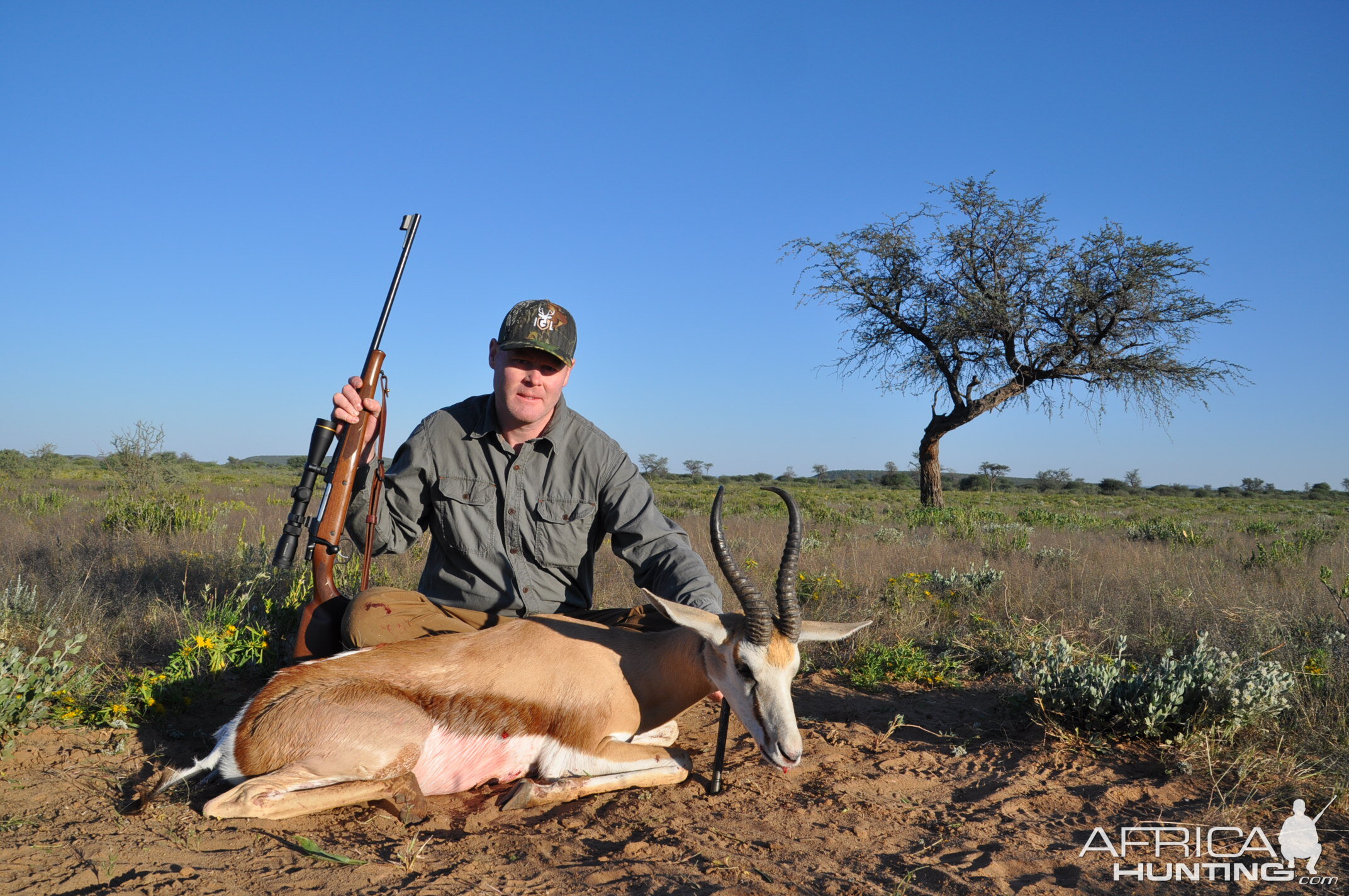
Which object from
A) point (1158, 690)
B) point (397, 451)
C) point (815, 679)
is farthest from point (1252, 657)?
point (397, 451)

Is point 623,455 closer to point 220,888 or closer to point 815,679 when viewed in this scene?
point 815,679

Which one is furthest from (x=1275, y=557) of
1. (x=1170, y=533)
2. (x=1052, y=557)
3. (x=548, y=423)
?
(x=548, y=423)

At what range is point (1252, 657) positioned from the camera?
4.87m

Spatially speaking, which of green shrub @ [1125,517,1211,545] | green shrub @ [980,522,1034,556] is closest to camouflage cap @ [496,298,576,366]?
green shrub @ [980,522,1034,556]

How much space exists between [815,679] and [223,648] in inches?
150

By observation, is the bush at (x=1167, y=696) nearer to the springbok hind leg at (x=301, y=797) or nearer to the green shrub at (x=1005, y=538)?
the springbok hind leg at (x=301, y=797)

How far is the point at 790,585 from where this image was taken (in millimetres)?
3684

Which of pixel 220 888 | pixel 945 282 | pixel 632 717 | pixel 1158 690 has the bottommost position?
pixel 220 888

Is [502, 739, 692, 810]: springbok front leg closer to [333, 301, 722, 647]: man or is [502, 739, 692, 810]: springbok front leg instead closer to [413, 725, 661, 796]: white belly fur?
[413, 725, 661, 796]: white belly fur

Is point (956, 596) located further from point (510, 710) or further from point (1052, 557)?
point (510, 710)

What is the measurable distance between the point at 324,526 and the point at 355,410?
726 mm

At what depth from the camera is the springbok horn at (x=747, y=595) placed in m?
3.59

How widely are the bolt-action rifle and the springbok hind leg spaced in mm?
1097

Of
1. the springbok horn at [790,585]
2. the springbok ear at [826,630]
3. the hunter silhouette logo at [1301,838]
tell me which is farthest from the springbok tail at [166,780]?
the hunter silhouette logo at [1301,838]
